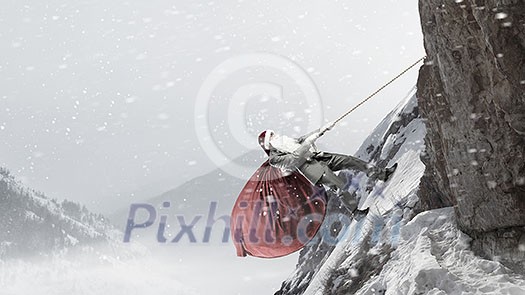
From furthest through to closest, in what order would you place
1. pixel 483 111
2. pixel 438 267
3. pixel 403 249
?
pixel 403 249, pixel 438 267, pixel 483 111

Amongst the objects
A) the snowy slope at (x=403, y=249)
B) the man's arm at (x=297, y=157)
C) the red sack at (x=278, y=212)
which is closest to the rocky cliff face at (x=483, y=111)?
the snowy slope at (x=403, y=249)

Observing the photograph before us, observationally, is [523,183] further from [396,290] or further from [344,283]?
[344,283]

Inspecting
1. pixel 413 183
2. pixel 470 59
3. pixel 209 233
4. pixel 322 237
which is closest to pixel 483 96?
pixel 470 59

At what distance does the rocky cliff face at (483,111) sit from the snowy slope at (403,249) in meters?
0.40

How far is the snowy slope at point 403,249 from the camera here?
22.5 ft

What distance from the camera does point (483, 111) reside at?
6914mm

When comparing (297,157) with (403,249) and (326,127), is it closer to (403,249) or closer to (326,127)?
(326,127)

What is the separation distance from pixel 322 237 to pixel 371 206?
5342 mm

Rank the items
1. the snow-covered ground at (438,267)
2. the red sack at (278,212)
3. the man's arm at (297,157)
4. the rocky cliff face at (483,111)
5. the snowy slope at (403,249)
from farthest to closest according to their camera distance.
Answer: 1. the red sack at (278,212)
2. the man's arm at (297,157)
3. the snowy slope at (403,249)
4. the snow-covered ground at (438,267)
5. the rocky cliff face at (483,111)

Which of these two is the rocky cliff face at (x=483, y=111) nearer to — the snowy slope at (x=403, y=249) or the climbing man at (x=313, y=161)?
the snowy slope at (x=403, y=249)

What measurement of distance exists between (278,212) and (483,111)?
4.63m

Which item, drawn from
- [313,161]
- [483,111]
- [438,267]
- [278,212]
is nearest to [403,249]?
[438,267]

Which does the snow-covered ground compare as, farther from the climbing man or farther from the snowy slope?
the climbing man

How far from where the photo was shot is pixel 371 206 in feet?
40.5
